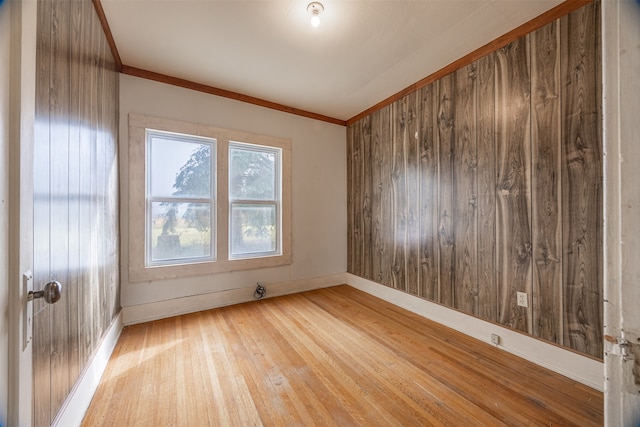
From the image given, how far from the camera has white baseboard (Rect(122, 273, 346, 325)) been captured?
8.49 feet

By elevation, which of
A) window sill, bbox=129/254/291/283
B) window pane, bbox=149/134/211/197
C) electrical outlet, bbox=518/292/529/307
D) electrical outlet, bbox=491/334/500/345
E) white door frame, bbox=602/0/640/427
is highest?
window pane, bbox=149/134/211/197

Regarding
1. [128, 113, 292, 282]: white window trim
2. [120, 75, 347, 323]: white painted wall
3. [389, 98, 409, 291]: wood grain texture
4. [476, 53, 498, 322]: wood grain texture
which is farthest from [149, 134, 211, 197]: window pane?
[476, 53, 498, 322]: wood grain texture

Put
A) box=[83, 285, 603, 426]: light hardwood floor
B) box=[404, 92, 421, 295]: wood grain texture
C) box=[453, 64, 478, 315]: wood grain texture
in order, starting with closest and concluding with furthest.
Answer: box=[83, 285, 603, 426]: light hardwood floor < box=[453, 64, 478, 315]: wood grain texture < box=[404, 92, 421, 295]: wood grain texture

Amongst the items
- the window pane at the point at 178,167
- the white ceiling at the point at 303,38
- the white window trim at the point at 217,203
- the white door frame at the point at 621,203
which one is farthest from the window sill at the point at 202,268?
the white door frame at the point at 621,203

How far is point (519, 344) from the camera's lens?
202cm

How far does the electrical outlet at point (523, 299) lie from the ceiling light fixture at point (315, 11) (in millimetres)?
2654

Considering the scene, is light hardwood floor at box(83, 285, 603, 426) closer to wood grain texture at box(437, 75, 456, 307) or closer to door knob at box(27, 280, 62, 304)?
wood grain texture at box(437, 75, 456, 307)

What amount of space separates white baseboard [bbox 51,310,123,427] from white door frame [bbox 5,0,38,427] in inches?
28.0

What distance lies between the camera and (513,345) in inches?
80.8

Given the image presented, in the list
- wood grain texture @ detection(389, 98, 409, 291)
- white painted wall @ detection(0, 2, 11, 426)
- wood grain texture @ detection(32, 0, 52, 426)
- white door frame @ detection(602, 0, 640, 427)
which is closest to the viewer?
white door frame @ detection(602, 0, 640, 427)

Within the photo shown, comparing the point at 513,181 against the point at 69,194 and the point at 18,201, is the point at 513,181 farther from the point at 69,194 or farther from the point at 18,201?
the point at 69,194

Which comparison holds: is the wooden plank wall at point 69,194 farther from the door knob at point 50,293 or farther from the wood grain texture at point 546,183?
the wood grain texture at point 546,183

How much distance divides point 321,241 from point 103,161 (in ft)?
8.81

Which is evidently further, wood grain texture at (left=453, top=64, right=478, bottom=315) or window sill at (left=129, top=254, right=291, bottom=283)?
window sill at (left=129, top=254, right=291, bottom=283)
